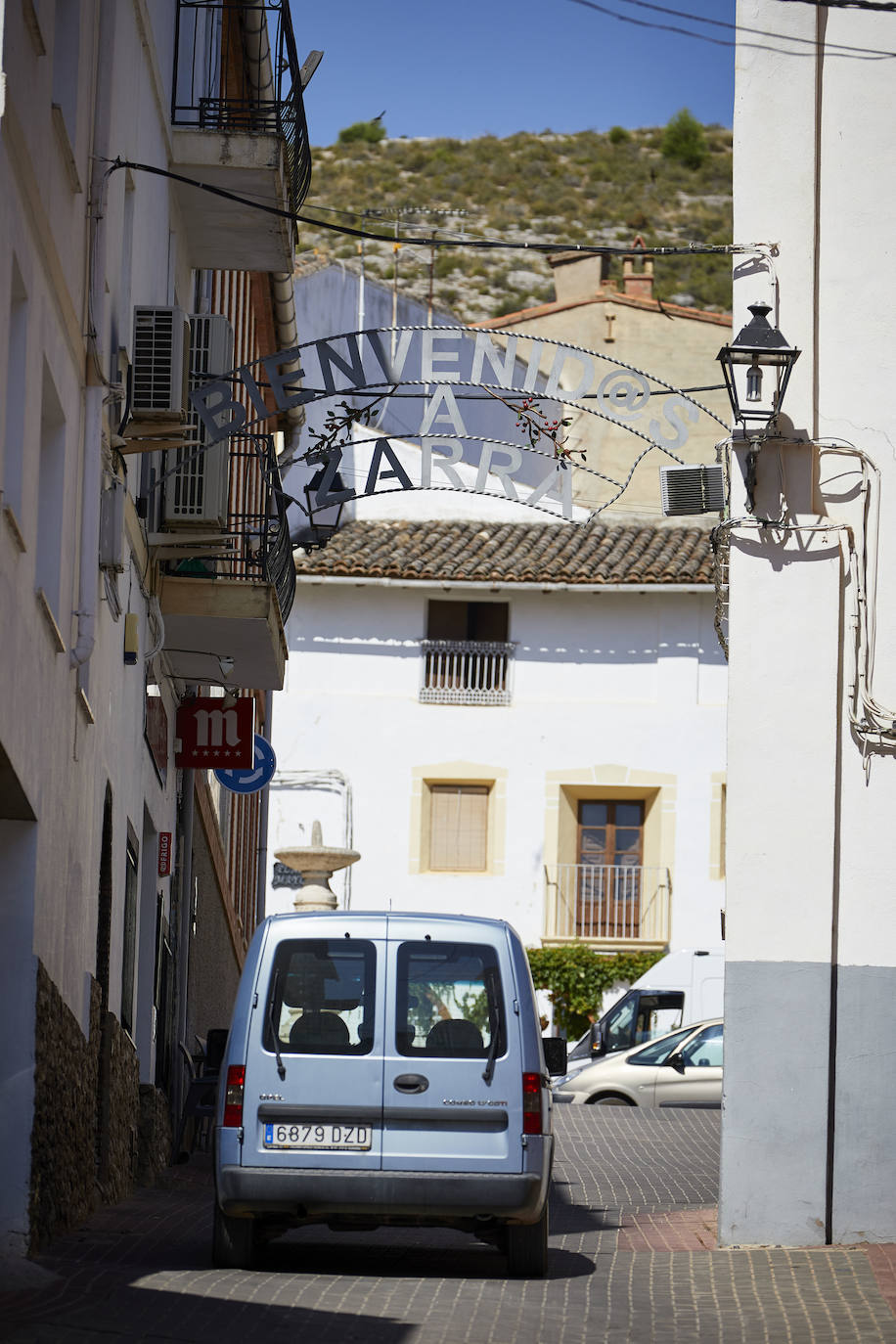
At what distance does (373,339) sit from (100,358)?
2570mm

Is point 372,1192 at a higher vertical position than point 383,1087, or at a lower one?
lower

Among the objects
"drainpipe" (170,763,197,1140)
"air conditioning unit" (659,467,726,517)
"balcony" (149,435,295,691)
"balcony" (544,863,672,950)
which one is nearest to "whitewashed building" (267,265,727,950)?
"balcony" (544,863,672,950)

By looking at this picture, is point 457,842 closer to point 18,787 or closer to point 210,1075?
point 210,1075

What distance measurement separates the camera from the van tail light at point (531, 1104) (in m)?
11.1

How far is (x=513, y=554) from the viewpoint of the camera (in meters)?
43.5

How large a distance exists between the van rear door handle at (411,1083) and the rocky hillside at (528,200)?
204 feet

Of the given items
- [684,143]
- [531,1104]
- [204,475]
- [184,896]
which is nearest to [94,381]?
[204,475]

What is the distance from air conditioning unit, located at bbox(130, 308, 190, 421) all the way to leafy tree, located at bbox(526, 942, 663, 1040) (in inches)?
1079

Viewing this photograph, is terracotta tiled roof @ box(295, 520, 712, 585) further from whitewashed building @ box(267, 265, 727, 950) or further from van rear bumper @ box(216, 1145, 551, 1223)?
van rear bumper @ box(216, 1145, 551, 1223)

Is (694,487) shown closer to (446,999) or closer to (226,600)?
(446,999)

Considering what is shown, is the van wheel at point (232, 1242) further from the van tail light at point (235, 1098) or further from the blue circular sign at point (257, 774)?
the blue circular sign at point (257, 774)

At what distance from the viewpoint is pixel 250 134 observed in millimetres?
17500

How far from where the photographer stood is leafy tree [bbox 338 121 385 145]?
93.7m

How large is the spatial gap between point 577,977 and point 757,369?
28.5m
